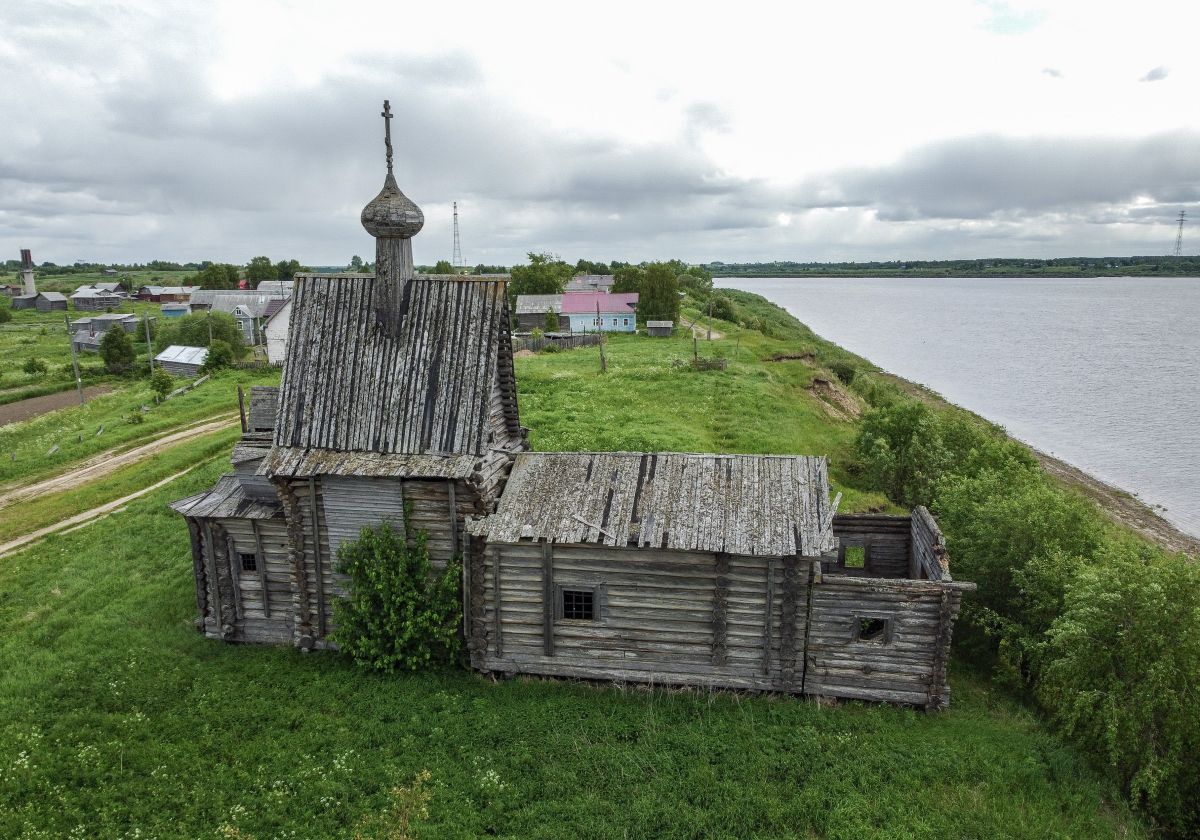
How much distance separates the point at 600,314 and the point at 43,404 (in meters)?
48.8

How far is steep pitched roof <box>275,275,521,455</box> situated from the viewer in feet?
52.2

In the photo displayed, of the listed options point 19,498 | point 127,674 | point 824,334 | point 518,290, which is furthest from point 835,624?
point 824,334

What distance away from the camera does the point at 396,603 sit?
15.4m

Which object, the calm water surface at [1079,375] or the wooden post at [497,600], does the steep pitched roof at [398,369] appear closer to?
the wooden post at [497,600]

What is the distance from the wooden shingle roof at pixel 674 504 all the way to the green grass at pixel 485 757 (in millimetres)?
3359

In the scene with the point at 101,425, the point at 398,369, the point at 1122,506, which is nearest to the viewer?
the point at 398,369

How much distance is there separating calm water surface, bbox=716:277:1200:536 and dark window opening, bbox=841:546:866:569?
26171 millimetres

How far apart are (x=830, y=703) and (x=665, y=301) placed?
216 feet

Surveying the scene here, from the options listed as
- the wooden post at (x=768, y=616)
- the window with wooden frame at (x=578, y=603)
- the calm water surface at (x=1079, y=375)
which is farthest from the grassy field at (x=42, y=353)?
the calm water surface at (x=1079, y=375)

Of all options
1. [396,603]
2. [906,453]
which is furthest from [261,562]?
[906,453]

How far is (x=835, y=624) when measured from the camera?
1453 centimetres

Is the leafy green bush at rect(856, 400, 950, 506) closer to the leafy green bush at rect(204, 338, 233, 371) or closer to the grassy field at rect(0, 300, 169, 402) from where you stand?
the leafy green bush at rect(204, 338, 233, 371)

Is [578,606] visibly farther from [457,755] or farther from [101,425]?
[101,425]

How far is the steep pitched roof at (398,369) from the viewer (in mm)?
15898
